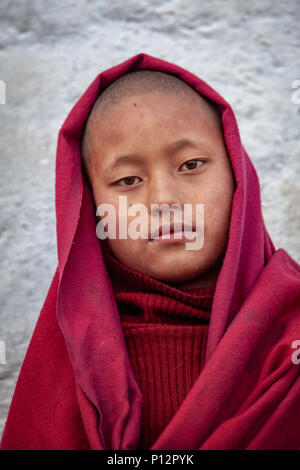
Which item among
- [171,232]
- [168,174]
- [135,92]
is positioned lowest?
[171,232]

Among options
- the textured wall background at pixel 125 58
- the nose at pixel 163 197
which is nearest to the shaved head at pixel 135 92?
the nose at pixel 163 197

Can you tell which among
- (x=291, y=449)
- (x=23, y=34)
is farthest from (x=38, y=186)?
(x=291, y=449)

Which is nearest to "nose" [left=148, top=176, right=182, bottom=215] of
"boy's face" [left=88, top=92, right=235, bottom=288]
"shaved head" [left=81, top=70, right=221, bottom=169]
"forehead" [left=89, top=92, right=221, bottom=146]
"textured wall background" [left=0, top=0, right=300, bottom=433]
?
"boy's face" [left=88, top=92, right=235, bottom=288]

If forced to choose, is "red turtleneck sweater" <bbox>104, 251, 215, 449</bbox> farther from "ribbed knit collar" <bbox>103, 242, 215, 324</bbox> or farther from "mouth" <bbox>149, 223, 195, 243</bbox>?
"mouth" <bbox>149, 223, 195, 243</bbox>

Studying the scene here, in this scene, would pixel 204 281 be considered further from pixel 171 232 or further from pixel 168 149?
pixel 168 149

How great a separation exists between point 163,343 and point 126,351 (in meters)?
0.09

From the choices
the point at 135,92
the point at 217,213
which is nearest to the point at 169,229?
the point at 217,213

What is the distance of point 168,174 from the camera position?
140 centimetres

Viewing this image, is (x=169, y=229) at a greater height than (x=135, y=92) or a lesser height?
lesser

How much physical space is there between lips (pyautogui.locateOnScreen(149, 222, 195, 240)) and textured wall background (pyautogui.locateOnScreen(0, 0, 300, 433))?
3.00 ft

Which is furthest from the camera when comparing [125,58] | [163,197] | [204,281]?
[125,58]

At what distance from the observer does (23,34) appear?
7.75ft

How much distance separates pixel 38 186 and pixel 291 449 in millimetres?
1407

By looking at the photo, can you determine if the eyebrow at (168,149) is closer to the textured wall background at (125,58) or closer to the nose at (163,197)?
the nose at (163,197)
